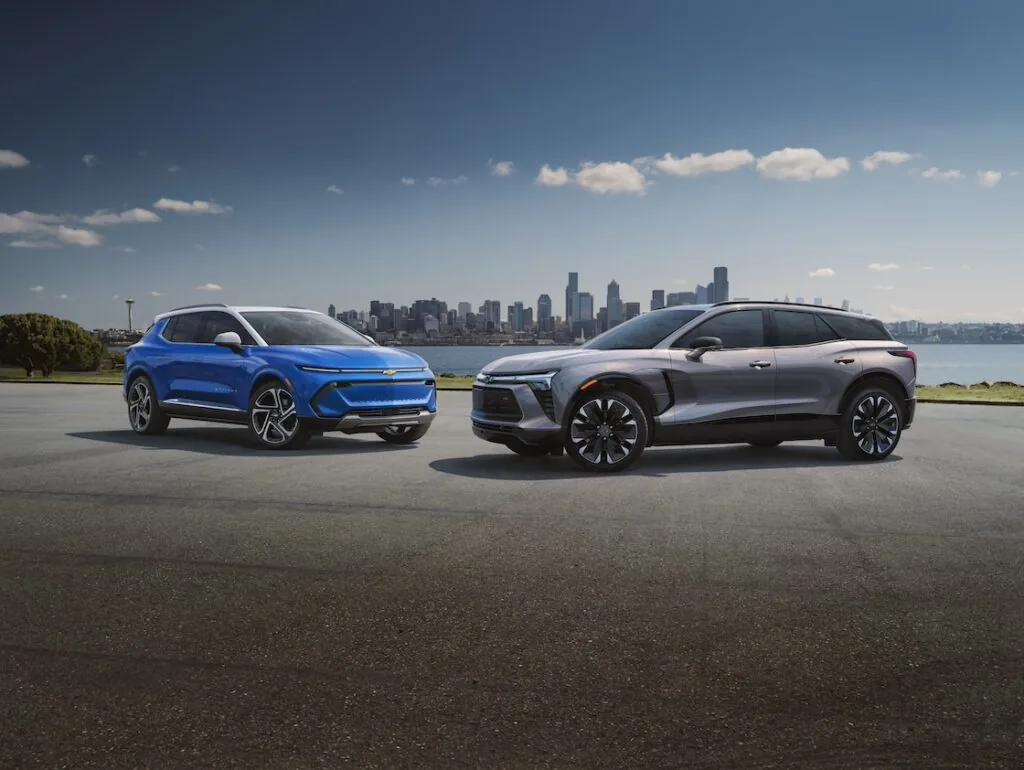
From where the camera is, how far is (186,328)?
532 inches

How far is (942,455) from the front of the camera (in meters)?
11.9

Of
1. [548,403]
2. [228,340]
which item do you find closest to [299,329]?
[228,340]

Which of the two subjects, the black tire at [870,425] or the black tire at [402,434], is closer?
the black tire at [870,425]

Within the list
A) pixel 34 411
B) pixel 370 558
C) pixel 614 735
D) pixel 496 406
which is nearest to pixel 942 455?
pixel 496 406

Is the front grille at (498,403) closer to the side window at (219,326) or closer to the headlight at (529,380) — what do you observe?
the headlight at (529,380)

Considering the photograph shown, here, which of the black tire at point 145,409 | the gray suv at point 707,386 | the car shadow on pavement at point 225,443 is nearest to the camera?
the gray suv at point 707,386

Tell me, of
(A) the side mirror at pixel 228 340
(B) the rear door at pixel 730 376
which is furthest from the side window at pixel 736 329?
(A) the side mirror at pixel 228 340

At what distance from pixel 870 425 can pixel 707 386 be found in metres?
2.37

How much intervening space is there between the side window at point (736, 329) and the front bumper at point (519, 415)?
6.20 feet

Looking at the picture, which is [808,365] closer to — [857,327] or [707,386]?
[857,327]

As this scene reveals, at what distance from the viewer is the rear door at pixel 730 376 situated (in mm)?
10258

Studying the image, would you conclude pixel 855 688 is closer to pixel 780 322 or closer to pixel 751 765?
pixel 751 765

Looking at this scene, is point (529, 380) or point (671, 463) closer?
point (529, 380)

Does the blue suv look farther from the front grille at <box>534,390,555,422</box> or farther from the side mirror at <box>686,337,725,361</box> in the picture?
the side mirror at <box>686,337,725,361</box>
